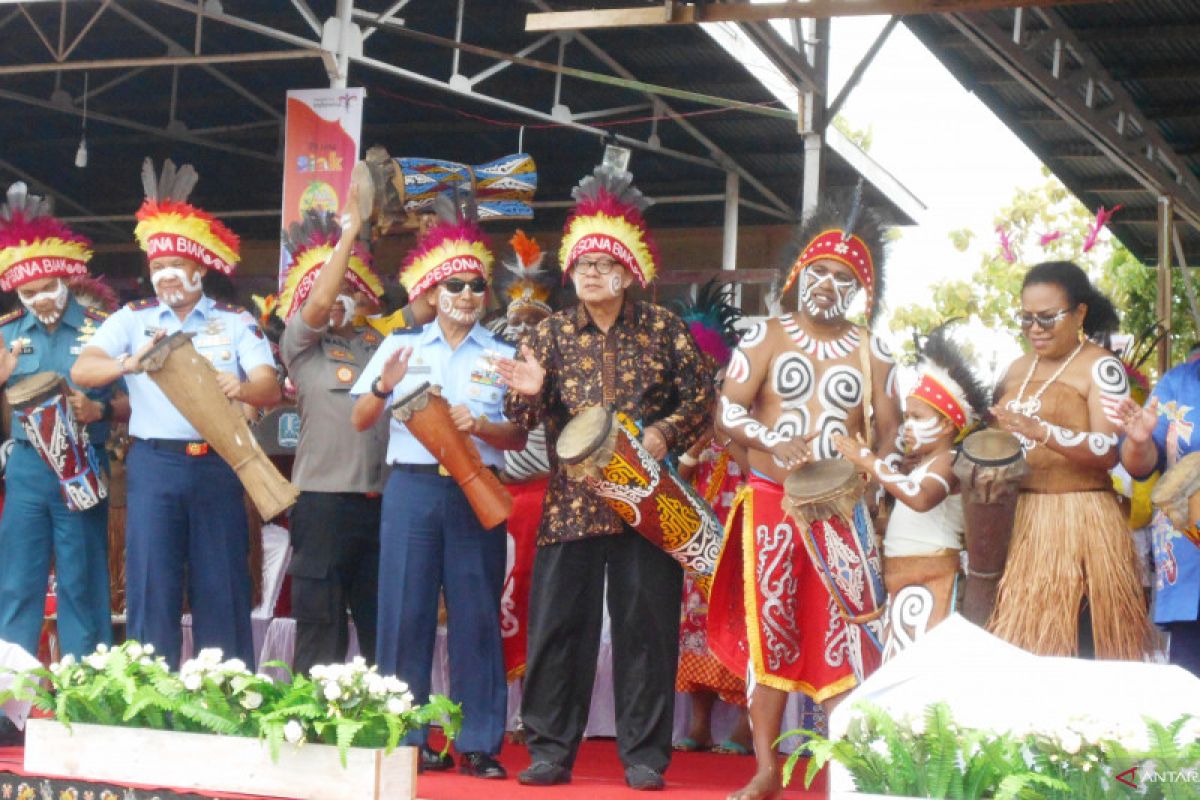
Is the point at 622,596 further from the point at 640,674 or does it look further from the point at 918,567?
the point at 918,567

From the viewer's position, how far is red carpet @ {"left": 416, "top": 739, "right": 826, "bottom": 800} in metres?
5.48

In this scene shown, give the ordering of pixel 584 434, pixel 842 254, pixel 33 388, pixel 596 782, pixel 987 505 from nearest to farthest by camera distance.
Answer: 1. pixel 987 505
2. pixel 584 434
3. pixel 842 254
4. pixel 596 782
5. pixel 33 388

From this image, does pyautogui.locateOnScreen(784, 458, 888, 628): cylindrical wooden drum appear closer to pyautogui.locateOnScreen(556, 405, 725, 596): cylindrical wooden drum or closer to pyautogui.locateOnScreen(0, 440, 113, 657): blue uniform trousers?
pyautogui.locateOnScreen(556, 405, 725, 596): cylindrical wooden drum

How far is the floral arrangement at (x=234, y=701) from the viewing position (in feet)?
15.7

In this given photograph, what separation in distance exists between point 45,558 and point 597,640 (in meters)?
2.26

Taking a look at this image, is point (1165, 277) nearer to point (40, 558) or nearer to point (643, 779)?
point (643, 779)

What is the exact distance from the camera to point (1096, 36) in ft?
32.9

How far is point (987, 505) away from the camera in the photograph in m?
5.44

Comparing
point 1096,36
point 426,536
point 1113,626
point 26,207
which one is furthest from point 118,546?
point 1096,36

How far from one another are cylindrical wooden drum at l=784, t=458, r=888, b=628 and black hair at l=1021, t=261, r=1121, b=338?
1004 millimetres

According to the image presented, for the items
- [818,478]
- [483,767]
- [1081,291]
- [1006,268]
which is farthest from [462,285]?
[1006,268]

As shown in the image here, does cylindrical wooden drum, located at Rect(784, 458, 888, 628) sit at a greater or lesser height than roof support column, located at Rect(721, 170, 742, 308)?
lesser

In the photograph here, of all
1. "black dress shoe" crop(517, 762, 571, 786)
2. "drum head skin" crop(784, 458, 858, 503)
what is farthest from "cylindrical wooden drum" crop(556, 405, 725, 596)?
"black dress shoe" crop(517, 762, 571, 786)

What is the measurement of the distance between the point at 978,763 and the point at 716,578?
1.95m
